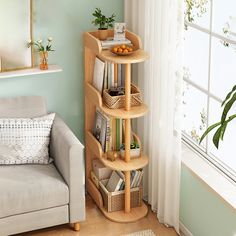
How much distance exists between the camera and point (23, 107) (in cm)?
443

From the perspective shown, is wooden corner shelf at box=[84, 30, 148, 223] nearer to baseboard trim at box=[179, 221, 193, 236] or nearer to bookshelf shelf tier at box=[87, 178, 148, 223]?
bookshelf shelf tier at box=[87, 178, 148, 223]

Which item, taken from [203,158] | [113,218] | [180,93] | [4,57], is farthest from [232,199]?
[4,57]

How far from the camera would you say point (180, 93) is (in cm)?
399

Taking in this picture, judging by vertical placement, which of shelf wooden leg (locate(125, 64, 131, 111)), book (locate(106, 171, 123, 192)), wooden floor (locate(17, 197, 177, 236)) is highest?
shelf wooden leg (locate(125, 64, 131, 111))

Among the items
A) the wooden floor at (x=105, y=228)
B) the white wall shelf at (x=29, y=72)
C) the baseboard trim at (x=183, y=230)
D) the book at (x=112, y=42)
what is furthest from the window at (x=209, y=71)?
the white wall shelf at (x=29, y=72)

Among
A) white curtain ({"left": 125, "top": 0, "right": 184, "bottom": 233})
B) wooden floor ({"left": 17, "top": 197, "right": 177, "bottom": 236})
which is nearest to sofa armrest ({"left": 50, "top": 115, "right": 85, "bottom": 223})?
wooden floor ({"left": 17, "top": 197, "right": 177, "bottom": 236})

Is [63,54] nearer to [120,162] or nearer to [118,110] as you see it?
[118,110]

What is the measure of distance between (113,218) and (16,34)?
151 centimetres

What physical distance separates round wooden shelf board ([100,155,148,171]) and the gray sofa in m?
0.31

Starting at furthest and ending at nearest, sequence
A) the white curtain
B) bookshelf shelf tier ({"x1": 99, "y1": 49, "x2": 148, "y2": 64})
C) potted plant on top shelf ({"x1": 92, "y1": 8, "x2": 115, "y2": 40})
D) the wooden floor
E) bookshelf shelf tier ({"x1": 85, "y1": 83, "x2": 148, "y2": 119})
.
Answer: potted plant on top shelf ({"x1": 92, "y1": 8, "x2": 115, "y2": 40}) → the wooden floor → bookshelf shelf tier ({"x1": 85, "y1": 83, "x2": 148, "y2": 119}) → bookshelf shelf tier ({"x1": 99, "y1": 49, "x2": 148, "y2": 64}) → the white curtain

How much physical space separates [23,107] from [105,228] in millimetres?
1065

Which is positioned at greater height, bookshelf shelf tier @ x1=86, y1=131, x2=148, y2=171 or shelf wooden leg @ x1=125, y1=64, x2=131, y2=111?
shelf wooden leg @ x1=125, y1=64, x2=131, y2=111

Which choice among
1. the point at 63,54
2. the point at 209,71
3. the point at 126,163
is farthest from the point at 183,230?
the point at 63,54

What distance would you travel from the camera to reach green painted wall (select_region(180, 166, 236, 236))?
3.67 m
